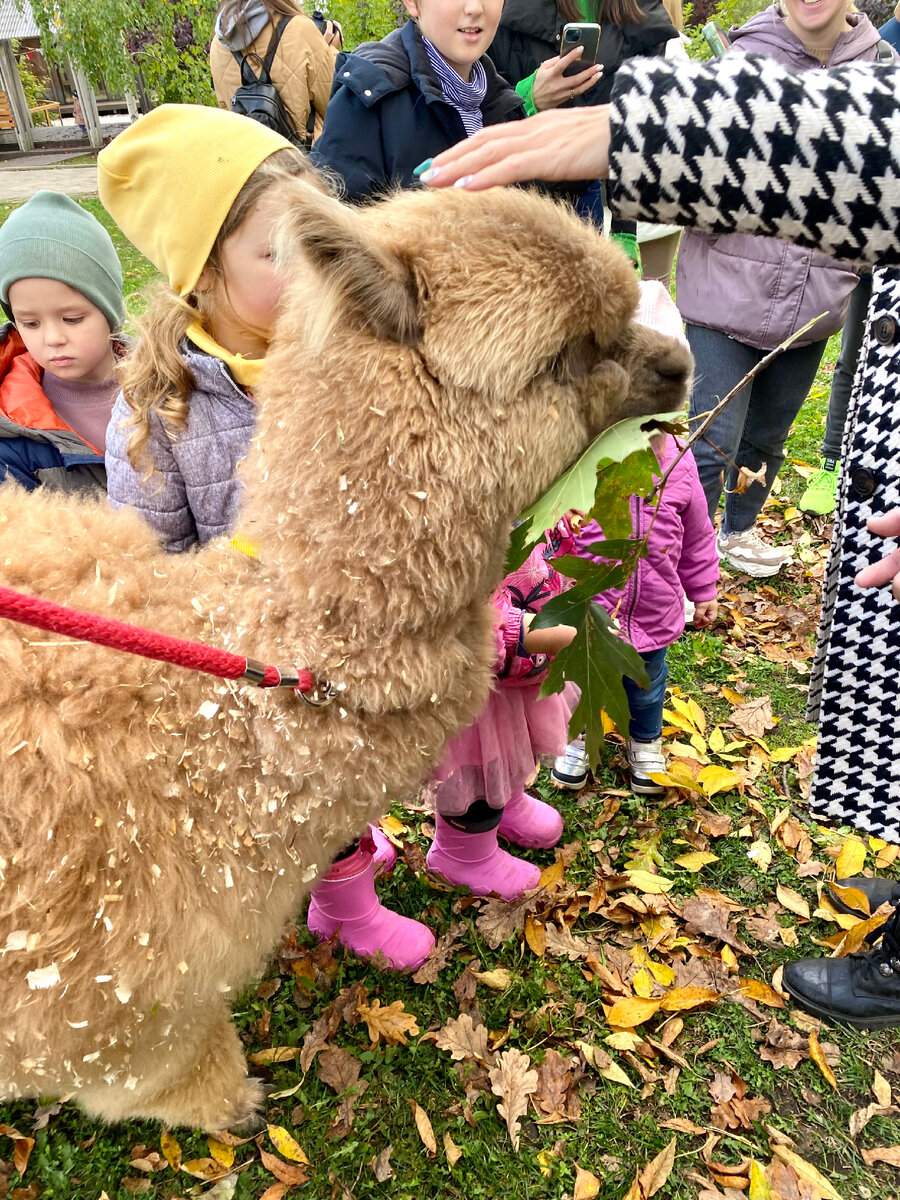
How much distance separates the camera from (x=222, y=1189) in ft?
7.38

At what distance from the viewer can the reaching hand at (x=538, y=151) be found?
1580 millimetres

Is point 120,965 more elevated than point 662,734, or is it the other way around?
point 120,965

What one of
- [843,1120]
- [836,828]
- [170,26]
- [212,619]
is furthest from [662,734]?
[170,26]

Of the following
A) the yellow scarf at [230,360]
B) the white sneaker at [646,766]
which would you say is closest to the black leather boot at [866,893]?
the white sneaker at [646,766]

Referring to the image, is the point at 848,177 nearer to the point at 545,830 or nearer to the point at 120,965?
the point at 120,965

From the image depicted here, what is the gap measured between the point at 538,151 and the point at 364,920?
237 cm

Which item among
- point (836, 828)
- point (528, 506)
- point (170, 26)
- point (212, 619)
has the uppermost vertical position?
point (170, 26)

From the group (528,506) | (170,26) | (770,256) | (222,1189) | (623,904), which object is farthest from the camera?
(170,26)

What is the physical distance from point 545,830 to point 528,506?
6.27 feet

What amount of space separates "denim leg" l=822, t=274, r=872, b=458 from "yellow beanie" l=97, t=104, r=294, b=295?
356 centimetres

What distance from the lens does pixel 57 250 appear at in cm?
281

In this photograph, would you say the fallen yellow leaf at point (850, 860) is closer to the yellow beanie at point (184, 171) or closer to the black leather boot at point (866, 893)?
the black leather boot at point (866, 893)

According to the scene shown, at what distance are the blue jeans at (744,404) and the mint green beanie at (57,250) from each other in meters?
2.56

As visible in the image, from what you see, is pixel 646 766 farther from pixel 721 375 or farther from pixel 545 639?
pixel 721 375
